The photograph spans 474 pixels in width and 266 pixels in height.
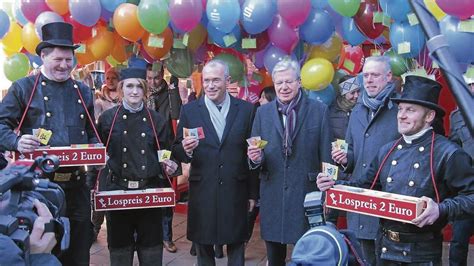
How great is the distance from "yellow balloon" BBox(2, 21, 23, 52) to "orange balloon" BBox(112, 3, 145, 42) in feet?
4.27

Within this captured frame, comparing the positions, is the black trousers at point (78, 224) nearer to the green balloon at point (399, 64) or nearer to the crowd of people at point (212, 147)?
the crowd of people at point (212, 147)

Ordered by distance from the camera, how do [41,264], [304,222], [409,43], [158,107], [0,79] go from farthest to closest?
[0,79], [158,107], [409,43], [304,222], [41,264]

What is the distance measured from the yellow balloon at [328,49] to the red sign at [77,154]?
97.7 inches

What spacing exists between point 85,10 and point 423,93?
11.4 feet

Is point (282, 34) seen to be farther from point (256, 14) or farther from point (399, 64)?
point (399, 64)

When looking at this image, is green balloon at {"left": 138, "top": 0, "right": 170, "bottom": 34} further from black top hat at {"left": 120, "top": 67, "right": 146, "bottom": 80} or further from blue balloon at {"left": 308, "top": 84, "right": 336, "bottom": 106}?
blue balloon at {"left": 308, "top": 84, "right": 336, "bottom": 106}

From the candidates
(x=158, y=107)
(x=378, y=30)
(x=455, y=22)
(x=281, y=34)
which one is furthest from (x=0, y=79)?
(x=455, y=22)

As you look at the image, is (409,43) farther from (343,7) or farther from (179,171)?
(179,171)

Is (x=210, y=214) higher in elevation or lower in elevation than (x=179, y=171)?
lower

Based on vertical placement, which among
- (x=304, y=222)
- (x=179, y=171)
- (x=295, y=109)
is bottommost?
(x=304, y=222)

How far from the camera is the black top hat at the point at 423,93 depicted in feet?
8.70

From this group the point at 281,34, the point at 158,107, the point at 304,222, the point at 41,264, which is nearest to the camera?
the point at 41,264

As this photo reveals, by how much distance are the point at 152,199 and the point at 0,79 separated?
8297mm

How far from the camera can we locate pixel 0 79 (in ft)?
A: 34.7
